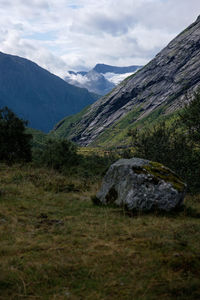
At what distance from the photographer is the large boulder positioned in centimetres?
1107

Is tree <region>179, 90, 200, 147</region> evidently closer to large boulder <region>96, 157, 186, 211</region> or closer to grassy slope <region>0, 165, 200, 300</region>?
large boulder <region>96, 157, 186, 211</region>

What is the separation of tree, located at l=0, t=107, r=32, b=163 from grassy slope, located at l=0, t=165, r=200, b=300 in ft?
86.3

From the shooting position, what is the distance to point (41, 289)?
492 cm

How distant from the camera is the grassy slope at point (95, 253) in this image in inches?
191

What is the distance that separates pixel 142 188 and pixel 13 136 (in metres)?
30.1

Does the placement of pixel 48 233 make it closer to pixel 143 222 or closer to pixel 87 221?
pixel 87 221

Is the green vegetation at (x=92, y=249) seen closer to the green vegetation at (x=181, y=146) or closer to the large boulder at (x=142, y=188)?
the large boulder at (x=142, y=188)

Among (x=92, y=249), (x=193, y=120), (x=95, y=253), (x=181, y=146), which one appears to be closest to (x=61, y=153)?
(x=181, y=146)

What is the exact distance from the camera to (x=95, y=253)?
6.51 m

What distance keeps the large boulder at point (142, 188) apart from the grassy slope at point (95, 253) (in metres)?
0.65

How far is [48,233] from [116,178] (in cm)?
545

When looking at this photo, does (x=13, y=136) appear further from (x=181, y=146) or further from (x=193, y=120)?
(x=193, y=120)

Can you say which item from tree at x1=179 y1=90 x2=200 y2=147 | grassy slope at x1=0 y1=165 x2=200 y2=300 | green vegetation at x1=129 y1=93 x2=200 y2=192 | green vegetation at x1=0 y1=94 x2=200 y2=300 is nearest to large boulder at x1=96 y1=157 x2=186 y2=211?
green vegetation at x1=0 y1=94 x2=200 y2=300

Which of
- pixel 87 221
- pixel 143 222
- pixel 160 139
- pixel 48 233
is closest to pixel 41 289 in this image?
pixel 48 233
